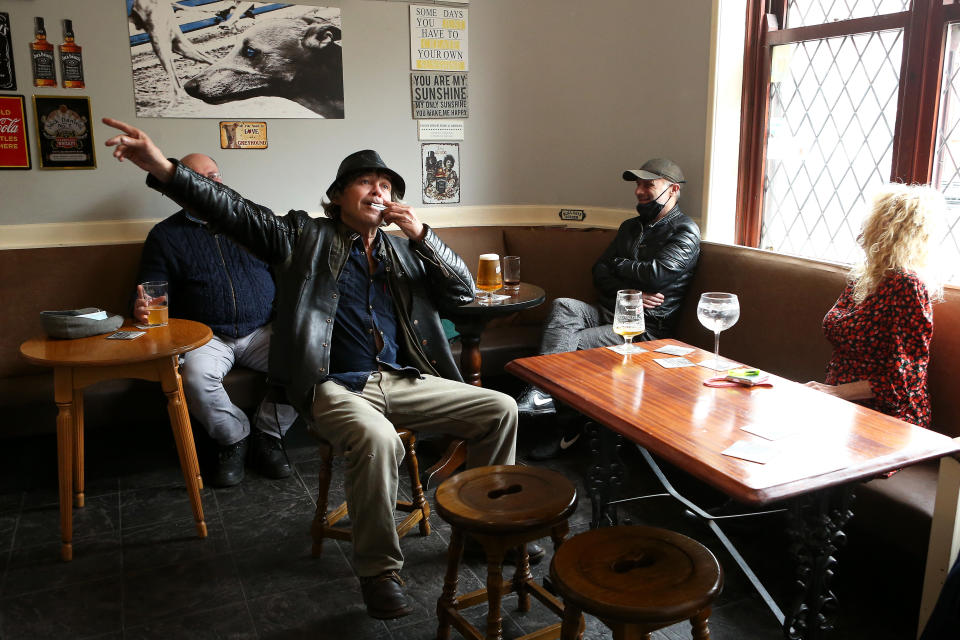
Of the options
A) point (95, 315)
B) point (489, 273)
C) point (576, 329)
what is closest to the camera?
point (95, 315)

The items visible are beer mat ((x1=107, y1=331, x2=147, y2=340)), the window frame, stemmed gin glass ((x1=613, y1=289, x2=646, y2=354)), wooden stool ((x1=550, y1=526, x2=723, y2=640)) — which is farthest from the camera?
the window frame

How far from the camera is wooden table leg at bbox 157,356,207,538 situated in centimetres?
256

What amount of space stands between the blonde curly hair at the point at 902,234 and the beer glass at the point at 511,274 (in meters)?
1.40

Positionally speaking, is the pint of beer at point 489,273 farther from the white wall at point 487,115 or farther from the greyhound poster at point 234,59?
the greyhound poster at point 234,59

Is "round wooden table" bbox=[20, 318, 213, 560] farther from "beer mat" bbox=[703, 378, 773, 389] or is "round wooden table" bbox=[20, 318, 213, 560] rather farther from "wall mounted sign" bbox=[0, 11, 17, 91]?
"beer mat" bbox=[703, 378, 773, 389]

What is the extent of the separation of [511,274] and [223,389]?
135cm

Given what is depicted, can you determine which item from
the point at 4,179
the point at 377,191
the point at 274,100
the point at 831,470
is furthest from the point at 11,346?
the point at 831,470

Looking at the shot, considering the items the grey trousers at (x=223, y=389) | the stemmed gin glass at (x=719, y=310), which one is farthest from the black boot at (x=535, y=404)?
the stemmed gin glass at (x=719, y=310)

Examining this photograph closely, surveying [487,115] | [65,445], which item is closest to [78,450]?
[65,445]

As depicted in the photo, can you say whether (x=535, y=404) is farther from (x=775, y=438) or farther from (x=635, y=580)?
(x=635, y=580)

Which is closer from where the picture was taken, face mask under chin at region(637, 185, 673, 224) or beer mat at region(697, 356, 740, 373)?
beer mat at region(697, 356, 740, 373)

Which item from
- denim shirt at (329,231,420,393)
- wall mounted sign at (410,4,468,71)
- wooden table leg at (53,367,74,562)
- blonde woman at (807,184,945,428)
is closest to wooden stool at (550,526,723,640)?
blonde woman at (807,184,945,428)

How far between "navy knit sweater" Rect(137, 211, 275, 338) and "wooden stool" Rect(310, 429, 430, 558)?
1103mm

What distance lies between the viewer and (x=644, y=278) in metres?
3.43
